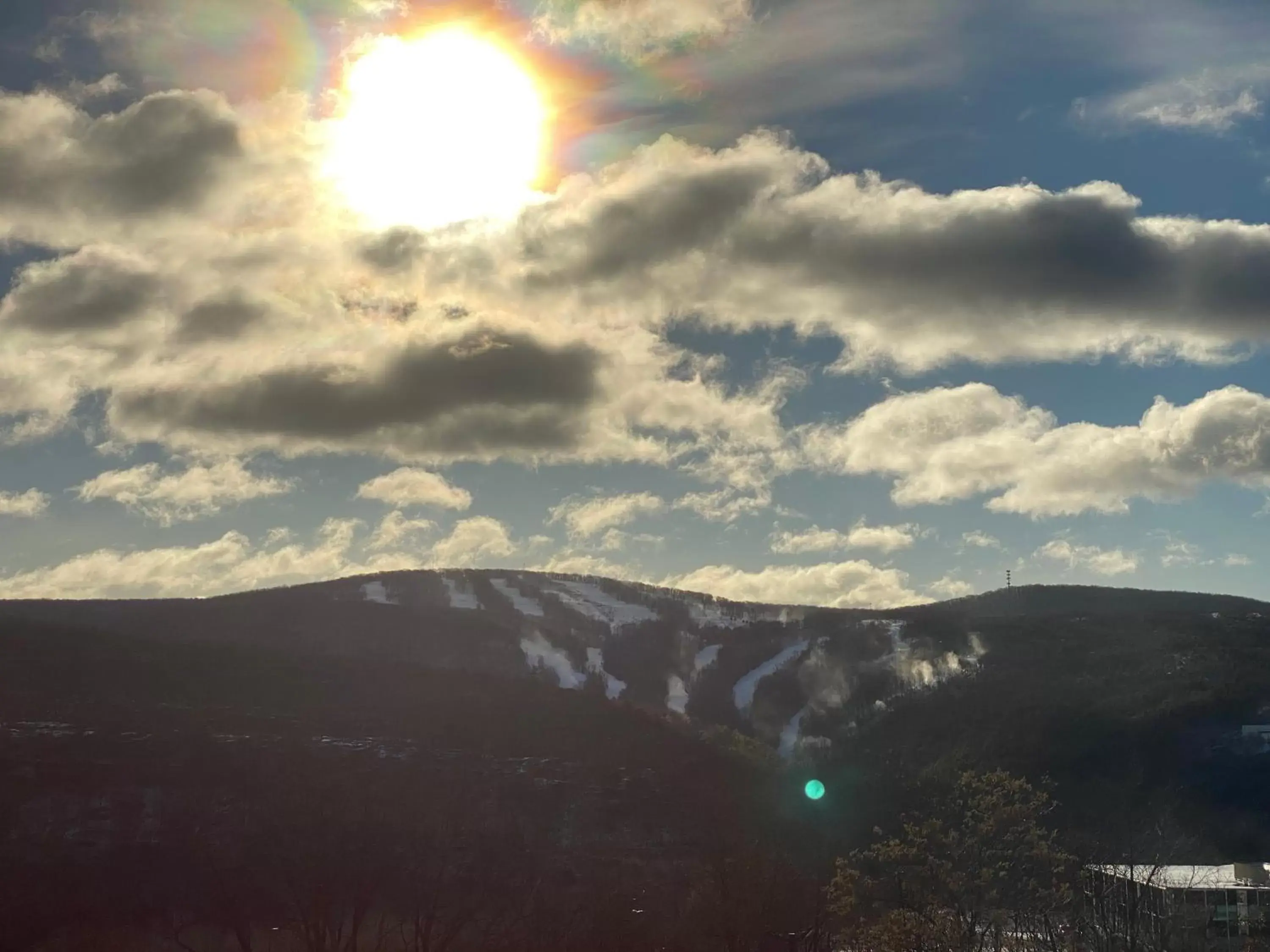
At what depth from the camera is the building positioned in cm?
7606

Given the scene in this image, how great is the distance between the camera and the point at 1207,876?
398 feet

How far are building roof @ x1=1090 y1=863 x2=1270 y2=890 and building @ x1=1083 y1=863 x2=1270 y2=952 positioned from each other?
0.14 meters

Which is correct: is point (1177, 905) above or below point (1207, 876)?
above

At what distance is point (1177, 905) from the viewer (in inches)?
3588

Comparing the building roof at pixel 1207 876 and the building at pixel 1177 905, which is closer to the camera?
the building at pixel 1177 905

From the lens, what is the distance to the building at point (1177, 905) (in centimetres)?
7606

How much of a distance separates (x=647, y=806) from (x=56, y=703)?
290 feet

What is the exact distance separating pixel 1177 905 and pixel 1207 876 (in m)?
34.9

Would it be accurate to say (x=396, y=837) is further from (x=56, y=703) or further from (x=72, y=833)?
(x=56, y=703)

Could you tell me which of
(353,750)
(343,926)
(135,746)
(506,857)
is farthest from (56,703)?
(343,926)

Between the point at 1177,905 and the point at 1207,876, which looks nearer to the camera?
the point at 1177,905

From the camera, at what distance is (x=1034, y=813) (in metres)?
69.1

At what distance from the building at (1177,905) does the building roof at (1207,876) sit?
139 millimetres

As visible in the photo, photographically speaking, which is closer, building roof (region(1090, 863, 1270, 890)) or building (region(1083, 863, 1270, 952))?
building (region(1083, 863, 1270, 952))
